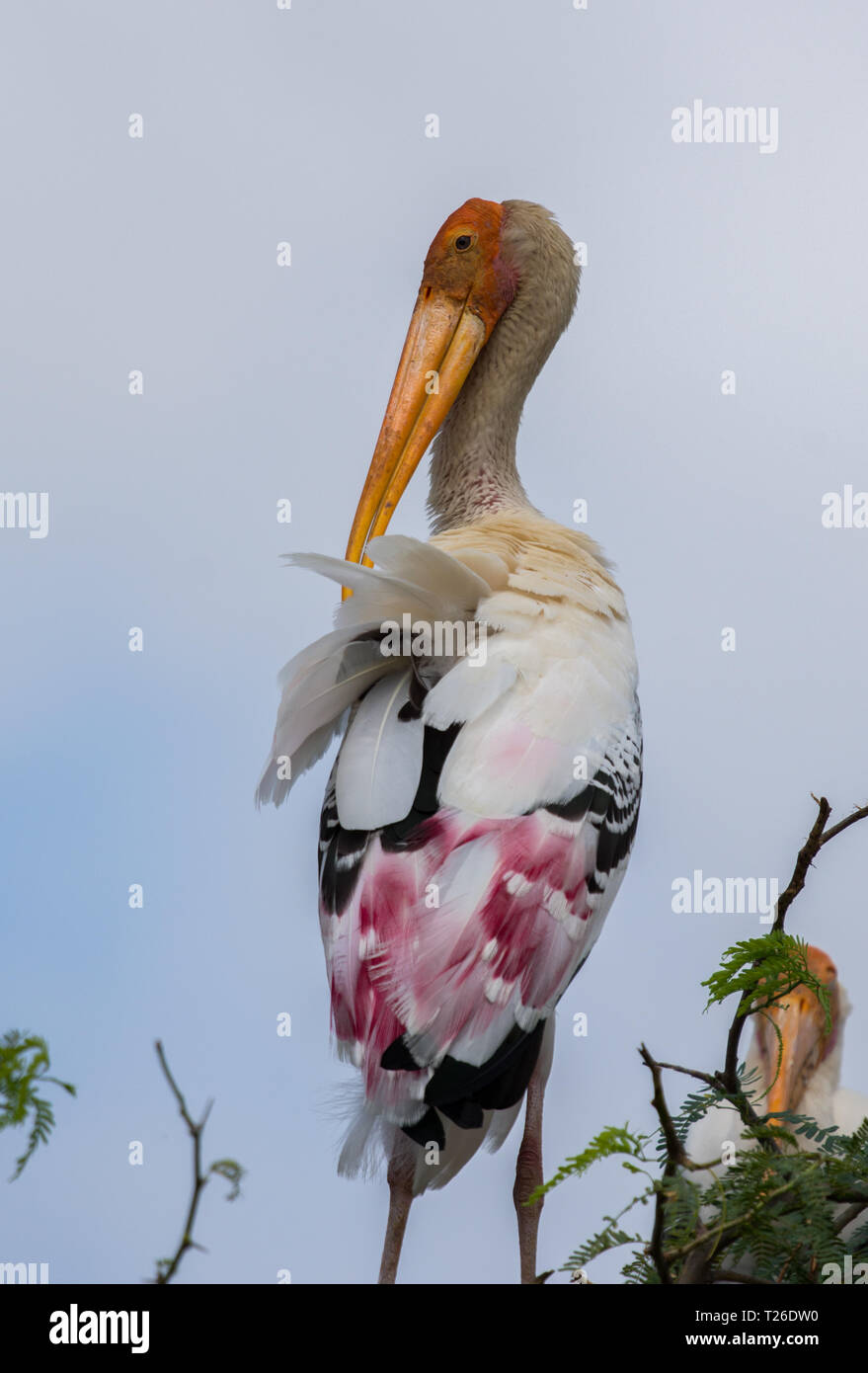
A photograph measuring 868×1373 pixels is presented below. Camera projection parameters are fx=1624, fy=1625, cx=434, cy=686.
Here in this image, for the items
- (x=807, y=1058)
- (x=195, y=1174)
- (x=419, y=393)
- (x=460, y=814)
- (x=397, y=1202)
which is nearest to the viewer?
(x=195, y=1174)

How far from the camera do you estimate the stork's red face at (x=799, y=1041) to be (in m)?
4.48

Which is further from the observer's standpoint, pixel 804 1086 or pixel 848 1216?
pixel 804 1086

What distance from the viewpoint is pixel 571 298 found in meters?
4.57

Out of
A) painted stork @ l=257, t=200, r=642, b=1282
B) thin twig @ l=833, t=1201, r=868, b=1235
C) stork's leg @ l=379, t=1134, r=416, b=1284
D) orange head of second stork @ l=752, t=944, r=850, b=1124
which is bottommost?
stork's leg @ l=379, t=1134, r=416, b=1284

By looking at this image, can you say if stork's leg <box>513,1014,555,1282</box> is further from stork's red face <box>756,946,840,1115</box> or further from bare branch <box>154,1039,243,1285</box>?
bare branch <box>154,1039,243,1285</box>

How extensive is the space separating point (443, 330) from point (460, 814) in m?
2.03

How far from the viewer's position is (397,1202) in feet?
10.4

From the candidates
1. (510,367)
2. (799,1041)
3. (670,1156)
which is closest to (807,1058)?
(799,1041)

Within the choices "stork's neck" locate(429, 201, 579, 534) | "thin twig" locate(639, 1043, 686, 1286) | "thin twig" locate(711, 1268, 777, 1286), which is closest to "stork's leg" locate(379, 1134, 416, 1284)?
"thin twig" locate(711, 1268, 777, 1286)

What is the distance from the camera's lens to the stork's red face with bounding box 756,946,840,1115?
14.7 ft

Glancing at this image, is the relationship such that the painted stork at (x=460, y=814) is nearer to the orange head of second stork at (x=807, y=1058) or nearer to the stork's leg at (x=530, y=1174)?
the stork's leg at (x=530, y=1174)

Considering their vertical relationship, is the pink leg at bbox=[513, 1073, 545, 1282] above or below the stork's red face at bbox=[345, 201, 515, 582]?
below

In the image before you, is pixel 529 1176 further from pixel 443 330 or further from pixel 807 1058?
pixel 443 330

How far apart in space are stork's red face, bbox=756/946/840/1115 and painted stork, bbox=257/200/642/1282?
125 cm
